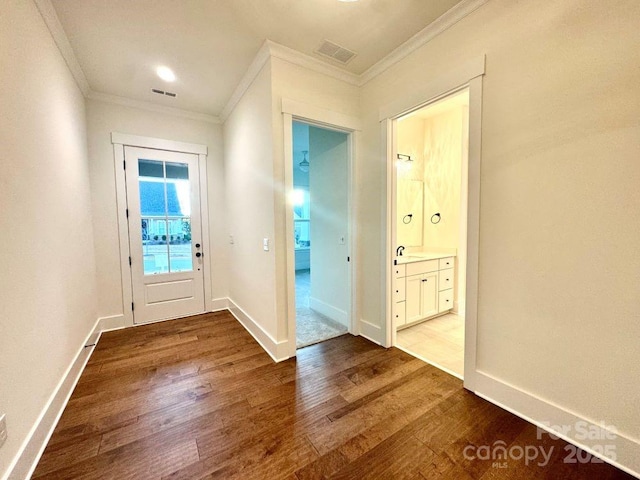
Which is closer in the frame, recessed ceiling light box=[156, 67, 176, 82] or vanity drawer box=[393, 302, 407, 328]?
recessed ceiling light box=[156, 67, 176, 82]

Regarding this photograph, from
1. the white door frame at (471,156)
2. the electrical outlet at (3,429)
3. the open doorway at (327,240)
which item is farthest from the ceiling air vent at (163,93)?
the electrical outlet at (3,429)

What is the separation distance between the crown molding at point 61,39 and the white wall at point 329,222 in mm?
2529

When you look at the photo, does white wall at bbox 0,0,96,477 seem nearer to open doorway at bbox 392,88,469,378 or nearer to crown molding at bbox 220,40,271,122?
crown molding at bbox 220,40,271,122

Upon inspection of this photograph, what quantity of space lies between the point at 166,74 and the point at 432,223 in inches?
154

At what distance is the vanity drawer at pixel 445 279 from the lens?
3.45 meters

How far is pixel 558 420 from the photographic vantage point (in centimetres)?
156

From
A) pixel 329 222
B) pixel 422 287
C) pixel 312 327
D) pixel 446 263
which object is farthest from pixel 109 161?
pixel 446 263

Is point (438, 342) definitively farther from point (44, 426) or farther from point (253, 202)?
point (44, 426)

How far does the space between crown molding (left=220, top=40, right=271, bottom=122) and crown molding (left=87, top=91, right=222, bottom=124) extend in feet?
1.09

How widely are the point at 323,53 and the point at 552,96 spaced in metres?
1.84

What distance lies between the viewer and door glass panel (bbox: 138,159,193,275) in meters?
3.45

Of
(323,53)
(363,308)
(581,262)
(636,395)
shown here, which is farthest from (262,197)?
(636,395)

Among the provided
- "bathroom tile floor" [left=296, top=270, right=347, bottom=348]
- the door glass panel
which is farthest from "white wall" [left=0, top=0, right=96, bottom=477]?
"bathroom tile floor" [left=296, top=270, right=347, bottom=348]

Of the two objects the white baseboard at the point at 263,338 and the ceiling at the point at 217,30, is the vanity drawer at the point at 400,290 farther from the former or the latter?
the ceiling at the point at 217,30
